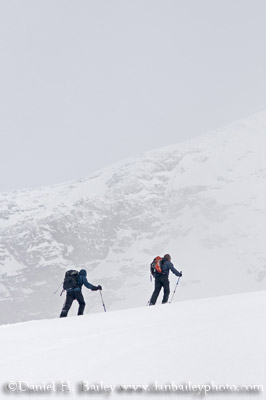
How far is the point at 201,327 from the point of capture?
9219 mm

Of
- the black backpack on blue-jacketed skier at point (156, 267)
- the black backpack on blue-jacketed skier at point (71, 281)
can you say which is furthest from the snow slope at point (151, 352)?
the black backpack on blue-jacketed skier at point (156, 267)

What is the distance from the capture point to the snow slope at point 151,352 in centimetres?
638

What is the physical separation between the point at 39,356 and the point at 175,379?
3005mm

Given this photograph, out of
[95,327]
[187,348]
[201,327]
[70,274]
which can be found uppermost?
[70,274]

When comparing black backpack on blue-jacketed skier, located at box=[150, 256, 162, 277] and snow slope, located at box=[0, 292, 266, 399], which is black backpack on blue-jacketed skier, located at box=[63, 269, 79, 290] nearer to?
black backpack on blue-jacketed skier, located at box=[150, 256, 162, 277]

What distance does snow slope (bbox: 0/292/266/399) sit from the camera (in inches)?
251

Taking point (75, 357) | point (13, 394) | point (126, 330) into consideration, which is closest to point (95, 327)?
point (126, 330)

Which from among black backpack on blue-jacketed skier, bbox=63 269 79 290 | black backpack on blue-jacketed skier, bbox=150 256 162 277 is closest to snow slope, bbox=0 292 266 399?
black backpack on blue-jacketed skier, bbox=63 269 79 290

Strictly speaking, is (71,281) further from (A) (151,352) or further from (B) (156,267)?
(A) (151,352)

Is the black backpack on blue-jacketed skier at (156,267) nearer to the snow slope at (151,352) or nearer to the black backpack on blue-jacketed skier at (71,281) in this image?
the black backpack on blue-jacketed skier at (71,281)

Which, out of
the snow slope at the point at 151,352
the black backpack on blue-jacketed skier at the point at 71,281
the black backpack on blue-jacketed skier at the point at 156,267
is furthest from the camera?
the black backpack on blue-jacketed skier at the point at 156,267

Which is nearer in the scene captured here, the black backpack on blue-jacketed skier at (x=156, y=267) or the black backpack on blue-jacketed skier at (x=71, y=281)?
the black backpack on blue-jacketed skier at (x=71, y=281)

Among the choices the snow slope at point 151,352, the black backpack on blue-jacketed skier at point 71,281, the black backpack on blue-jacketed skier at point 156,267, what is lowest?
the snow slope at point 151,352

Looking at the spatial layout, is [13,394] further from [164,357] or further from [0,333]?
[0,333]
